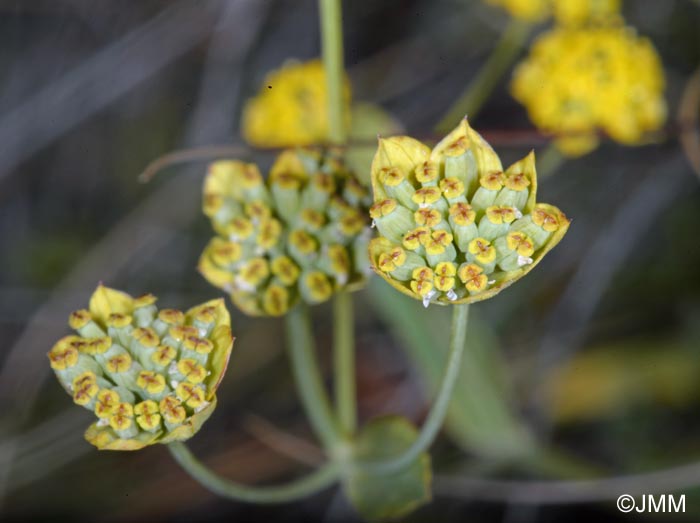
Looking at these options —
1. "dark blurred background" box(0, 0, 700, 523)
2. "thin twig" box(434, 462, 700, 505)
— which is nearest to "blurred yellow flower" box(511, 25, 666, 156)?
"dark blurred background" box(0, 0, 700, 523)

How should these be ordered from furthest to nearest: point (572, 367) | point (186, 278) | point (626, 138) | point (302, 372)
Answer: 1. point (186, 278)
2. point (572, 367)
3. point (626, 138)
4. point (302, 372)

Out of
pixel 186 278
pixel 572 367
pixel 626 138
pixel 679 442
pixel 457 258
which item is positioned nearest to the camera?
pixel 457 258

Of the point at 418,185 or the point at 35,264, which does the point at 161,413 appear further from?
the point at 35,264

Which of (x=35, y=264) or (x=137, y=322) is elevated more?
(x=35, y=264)

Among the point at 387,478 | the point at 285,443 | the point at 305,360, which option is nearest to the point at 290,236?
the point at 305,360

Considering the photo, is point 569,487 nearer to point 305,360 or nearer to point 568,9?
point 305,360

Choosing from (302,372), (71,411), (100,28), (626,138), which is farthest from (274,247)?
(100,28)

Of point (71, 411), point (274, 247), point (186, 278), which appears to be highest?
point (186, 278)
